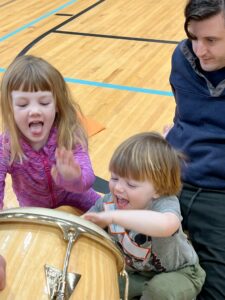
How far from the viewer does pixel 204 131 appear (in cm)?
151

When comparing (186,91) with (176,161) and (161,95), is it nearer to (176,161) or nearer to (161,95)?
(176,161)

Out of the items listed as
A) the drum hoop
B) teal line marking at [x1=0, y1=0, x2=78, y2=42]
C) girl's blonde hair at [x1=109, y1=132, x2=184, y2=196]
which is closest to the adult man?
girl's blonde hair at [x1=109, y1=132, x2=184, y2=196]

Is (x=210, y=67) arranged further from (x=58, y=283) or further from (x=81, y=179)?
(x=58, y=283)

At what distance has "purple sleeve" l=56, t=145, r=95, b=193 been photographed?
147cm

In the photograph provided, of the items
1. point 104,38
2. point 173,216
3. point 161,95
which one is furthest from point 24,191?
point 104,38

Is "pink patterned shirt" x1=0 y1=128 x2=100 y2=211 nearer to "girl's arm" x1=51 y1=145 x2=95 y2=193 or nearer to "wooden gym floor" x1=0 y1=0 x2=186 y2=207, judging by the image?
"girl's arm" x1=51 y1=145 x2=95 y2=193

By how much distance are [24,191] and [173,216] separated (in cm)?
67

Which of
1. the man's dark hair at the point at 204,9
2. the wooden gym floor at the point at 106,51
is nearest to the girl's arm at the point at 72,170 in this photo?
the man's dark hair at the point at 204,9

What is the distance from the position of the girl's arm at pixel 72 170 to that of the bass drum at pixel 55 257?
283 mm

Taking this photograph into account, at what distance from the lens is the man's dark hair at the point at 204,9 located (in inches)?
51.3

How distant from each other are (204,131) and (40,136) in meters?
0.54

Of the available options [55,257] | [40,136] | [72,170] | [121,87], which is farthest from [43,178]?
[121,87]

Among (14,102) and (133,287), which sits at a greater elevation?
(14,102)

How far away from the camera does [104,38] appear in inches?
155
